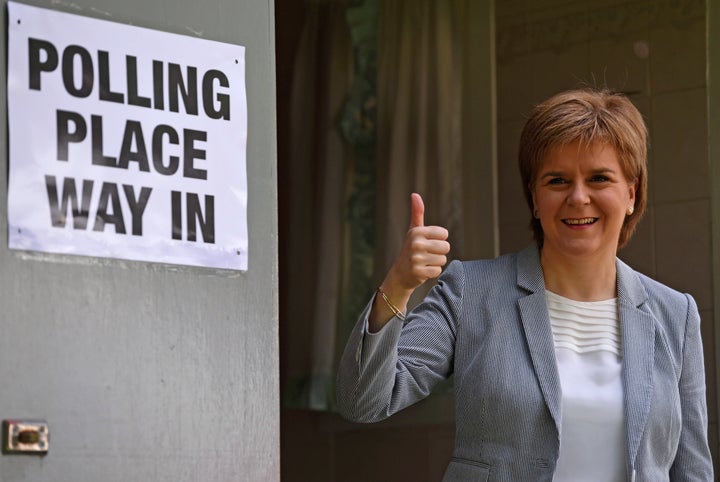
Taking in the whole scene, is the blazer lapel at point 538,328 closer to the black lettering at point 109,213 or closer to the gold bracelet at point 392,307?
the gold bracelet at point 392,307

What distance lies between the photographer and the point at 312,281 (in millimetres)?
5477

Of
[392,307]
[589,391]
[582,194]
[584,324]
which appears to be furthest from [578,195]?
[392,307]

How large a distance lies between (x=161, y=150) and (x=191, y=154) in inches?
2.7

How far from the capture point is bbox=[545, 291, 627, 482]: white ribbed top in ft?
8.53

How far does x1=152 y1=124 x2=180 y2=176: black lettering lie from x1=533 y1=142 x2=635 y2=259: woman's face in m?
0.80

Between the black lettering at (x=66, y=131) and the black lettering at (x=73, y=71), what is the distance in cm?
4

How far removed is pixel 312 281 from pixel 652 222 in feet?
4.93

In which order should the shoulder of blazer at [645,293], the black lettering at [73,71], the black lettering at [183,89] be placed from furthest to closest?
the shoulder of blazer at [645,293]
the black lettering at [183,89]
the black lettering at [73,71]

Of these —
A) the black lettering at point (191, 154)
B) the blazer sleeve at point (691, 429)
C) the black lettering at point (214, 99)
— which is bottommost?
the blazer sleeve at point (691, 429)

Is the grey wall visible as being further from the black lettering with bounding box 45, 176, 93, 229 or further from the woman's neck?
the woman's neck

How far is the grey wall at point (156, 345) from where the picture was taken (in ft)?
7.22

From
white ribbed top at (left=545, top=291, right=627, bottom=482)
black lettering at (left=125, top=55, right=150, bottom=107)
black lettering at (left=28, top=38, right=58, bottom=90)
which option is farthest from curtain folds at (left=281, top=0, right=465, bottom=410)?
black lettering at (left=28, top=38, right=58, bottom=90)

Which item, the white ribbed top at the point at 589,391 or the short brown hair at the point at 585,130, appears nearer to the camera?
the white ribbed top at the point at 589,391

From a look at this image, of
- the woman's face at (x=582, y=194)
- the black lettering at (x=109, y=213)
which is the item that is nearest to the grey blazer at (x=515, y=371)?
the woman's face at (x=582, y=194)
